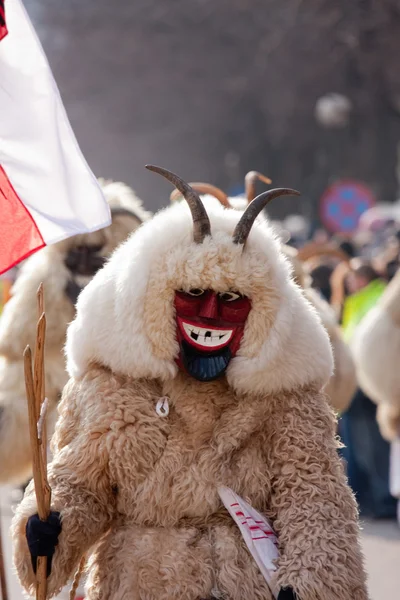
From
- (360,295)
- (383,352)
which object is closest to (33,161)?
(383,352)

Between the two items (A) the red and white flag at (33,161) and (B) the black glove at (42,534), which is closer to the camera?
(B) the black glove at (42,534)

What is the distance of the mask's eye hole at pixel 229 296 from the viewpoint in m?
3.65

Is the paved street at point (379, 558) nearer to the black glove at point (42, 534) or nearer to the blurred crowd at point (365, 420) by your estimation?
the blurred crowd at point (365, 420)

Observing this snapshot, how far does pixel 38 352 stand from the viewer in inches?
133

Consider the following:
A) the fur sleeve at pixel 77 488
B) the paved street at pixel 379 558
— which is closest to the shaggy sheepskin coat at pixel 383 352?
the paved street at pixel 379 558

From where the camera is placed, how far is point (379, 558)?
7.55 m

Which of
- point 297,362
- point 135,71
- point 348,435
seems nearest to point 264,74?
point 135,71

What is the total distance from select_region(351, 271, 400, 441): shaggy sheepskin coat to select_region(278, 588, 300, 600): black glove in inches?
157

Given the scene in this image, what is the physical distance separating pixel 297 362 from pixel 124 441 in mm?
602

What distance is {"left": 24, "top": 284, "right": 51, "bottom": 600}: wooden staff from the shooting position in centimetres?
338

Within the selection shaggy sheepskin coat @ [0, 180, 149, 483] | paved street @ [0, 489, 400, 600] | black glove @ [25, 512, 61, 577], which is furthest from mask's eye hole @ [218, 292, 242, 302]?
paved street @ [0, 489, 400, 600]

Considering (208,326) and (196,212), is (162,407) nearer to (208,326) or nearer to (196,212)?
(208,326)

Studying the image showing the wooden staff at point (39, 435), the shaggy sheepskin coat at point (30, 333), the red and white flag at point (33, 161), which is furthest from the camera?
the shaggy sheepskin coat at point (30, 333)

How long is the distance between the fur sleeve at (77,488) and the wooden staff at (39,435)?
60 mm
